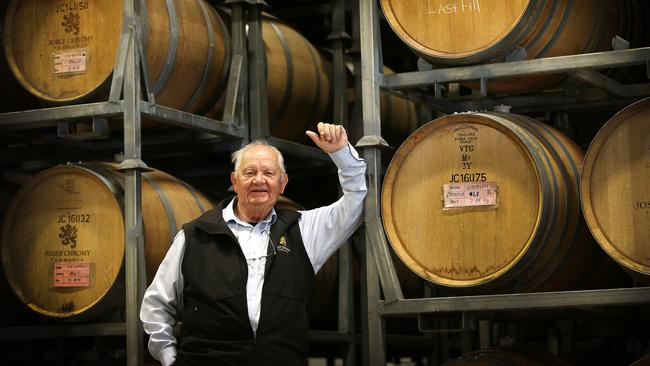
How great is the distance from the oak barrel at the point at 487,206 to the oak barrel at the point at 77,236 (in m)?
1.70

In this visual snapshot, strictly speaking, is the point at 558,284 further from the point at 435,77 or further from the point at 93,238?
the point at 93,238

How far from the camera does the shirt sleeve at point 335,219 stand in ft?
22.8

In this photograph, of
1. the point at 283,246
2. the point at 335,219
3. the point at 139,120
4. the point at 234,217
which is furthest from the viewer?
the point at 139,120

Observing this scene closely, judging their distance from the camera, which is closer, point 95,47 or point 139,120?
point 139,120

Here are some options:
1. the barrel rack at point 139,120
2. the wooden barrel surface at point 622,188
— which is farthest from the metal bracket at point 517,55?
the barrel rack at point 139,120

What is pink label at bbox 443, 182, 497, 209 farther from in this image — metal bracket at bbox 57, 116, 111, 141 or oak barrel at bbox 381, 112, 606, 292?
metal bracket at bbox 57, 116, 111, 141

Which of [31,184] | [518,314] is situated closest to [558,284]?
[518,314]

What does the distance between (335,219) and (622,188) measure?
1645 millimetres

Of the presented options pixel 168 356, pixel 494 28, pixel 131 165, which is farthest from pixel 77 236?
pixel 494 28

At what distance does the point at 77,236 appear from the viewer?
775cm

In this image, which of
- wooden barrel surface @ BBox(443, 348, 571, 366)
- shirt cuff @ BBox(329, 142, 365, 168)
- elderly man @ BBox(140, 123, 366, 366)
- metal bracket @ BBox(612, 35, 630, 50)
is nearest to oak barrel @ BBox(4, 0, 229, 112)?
elderly man @ BBox(140, 123, 366, 366)

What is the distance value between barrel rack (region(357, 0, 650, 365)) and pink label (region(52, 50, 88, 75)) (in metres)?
1.83

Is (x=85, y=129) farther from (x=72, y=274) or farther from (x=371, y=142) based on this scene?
(x=371, y=142)

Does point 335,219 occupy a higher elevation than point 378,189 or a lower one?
lower
